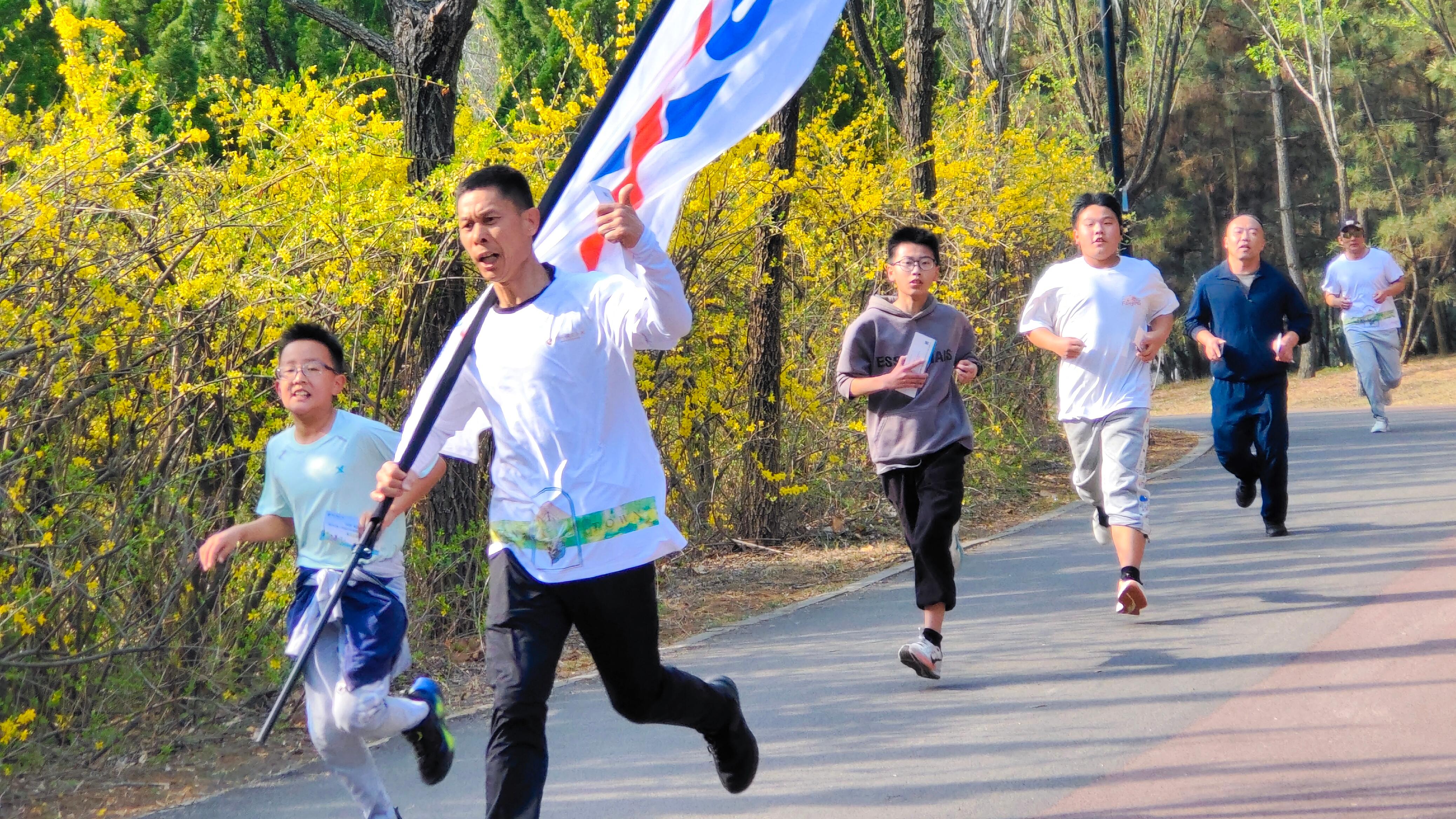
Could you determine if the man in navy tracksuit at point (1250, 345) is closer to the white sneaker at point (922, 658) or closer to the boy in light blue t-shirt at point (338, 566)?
the white sneaker at point (922, 658)

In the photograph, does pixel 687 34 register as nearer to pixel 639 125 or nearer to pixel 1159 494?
pixel 639 125

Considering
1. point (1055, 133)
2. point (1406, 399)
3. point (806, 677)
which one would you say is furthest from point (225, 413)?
point (1406, 399)

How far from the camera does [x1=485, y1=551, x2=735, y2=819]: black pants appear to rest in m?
4.00

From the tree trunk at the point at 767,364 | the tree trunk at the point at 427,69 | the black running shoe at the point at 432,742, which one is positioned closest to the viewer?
the black running shoe at the point at 432,742

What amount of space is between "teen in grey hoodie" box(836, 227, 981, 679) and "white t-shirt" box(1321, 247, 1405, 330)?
9.87 metres

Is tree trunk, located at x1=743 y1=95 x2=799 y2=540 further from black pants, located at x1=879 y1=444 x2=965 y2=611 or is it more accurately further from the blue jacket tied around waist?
black pants, located at x1=879 y1=444 x2=965 y2=611

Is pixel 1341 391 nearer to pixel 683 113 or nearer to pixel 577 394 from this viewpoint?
pixel 683 113

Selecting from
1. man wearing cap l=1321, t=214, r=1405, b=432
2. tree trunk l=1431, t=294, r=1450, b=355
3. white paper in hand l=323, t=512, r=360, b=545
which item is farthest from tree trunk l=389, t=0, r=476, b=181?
tree trunk l=1431, t=294, r=1450, b=355

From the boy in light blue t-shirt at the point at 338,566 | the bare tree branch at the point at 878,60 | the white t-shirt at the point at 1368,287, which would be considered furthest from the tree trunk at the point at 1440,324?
the boy in light blue t-shirt at the point at 338,566

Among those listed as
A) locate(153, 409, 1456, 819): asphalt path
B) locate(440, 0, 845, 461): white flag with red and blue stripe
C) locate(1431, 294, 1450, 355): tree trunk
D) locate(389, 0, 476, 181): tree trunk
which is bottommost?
locate(1431, 294, 1450, 355): tree trunk

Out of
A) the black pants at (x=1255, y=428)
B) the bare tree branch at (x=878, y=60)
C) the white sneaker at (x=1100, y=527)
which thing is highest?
the bare tree branch at (x=878, y=60)

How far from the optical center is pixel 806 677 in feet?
22.4

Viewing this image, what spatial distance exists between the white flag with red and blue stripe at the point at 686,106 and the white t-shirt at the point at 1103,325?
11.8ft

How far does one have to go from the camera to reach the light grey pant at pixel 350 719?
4586mm
